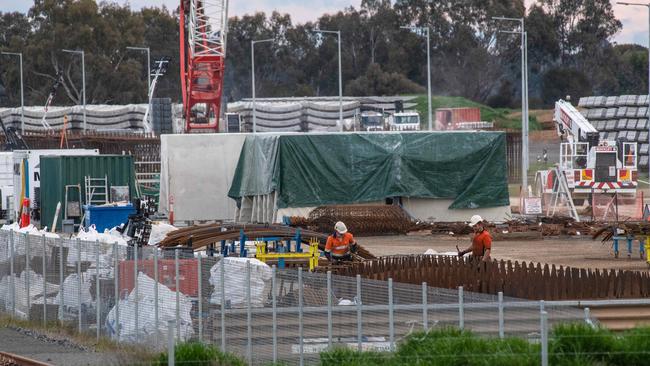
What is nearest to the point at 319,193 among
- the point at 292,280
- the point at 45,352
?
the point at 45,352

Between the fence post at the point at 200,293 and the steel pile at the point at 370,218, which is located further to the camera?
the steel pile at the point at 370,218

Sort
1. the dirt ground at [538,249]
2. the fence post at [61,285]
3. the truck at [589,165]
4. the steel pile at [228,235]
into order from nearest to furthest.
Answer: the fence post at [61,285], the steel pile at [228,235], the dirt ground at [538,249], the truck at [589,165]

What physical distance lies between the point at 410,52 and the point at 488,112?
1697 cm

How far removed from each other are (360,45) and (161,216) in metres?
76.9

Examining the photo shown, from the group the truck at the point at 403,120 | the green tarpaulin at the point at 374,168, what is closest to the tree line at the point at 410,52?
the truck at the point at 403,120

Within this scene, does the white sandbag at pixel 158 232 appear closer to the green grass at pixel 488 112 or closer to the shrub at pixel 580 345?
the shrub at pixel 580 345

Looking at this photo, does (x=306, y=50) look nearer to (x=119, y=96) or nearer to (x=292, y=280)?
(x=119, y=96)

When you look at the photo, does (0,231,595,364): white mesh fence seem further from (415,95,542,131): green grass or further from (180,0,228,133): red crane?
(415,95,542,131): green grass

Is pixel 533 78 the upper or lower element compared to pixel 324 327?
upper

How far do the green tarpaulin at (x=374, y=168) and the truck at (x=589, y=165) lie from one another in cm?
307

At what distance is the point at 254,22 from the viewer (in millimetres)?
129500

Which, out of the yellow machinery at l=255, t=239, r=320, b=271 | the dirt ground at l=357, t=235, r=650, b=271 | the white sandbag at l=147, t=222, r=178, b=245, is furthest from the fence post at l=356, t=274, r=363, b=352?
the white sandbag at l=147, t=222, r=178, b=245

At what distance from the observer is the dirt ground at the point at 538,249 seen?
111ft

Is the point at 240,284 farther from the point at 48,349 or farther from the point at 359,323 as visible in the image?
the point at 48,349
